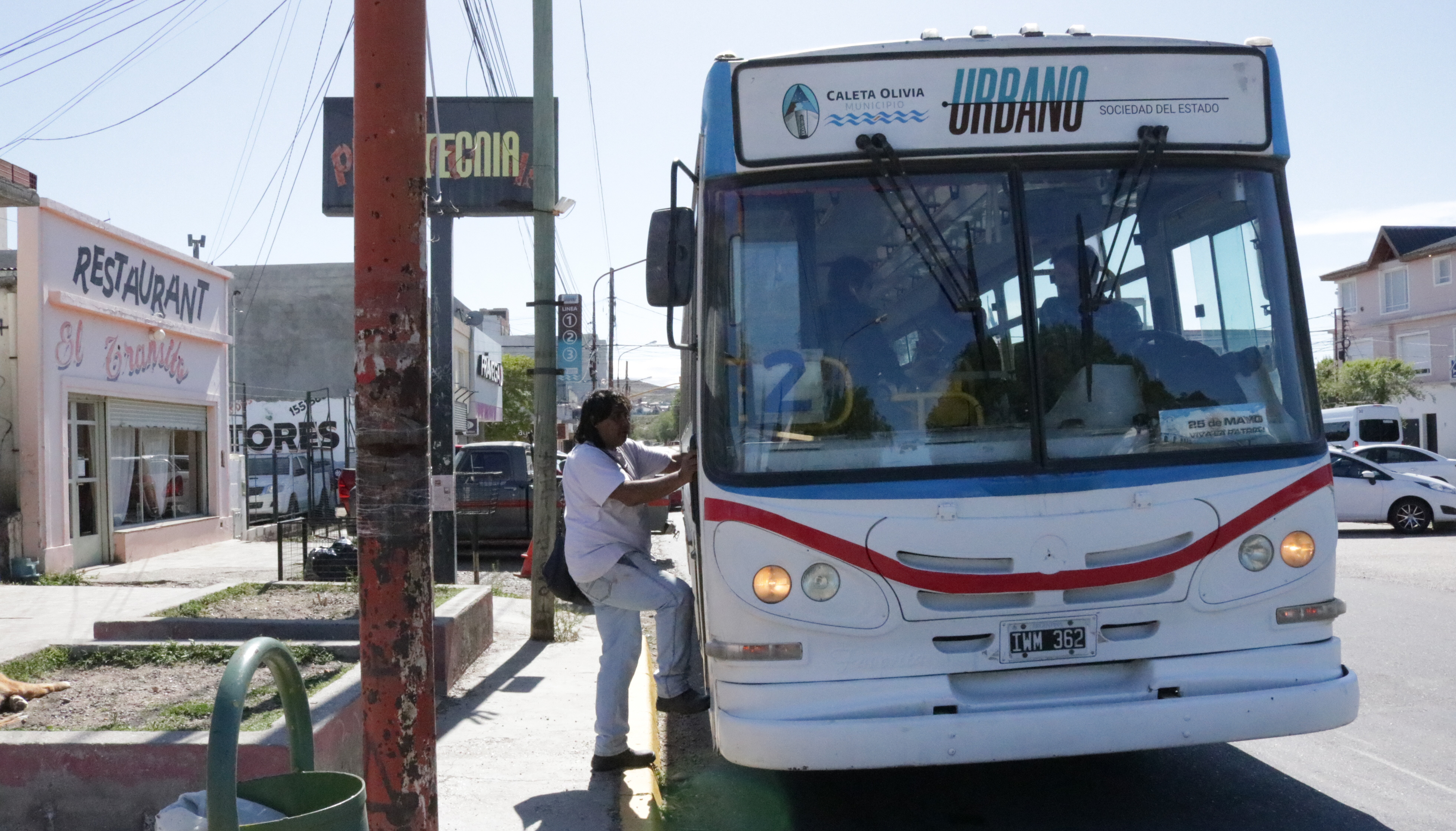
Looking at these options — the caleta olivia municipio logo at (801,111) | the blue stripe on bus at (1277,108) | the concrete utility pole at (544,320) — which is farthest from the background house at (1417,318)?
the caleta olivia municipio logo at (801,111)

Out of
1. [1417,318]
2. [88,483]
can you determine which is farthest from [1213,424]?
[1417,318]

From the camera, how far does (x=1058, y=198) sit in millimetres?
4852

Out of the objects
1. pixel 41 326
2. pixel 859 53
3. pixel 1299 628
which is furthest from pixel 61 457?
pixel 1299 628

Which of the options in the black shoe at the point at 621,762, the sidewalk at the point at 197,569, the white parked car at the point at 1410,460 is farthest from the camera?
the white parked car at the point at 1410,460

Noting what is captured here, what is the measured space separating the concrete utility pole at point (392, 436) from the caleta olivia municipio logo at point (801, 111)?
6.45 ft

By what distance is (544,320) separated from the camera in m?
9.15

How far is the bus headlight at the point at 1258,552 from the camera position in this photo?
183 inches

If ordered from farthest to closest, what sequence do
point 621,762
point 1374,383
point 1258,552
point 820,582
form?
point 1374,383 → point 621,762 → point 1258,552 → point 820,582

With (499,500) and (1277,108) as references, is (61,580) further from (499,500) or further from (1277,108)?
(1277,108)

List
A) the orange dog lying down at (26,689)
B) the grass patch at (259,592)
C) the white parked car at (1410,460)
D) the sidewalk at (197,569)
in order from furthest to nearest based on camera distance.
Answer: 1. the white parked car at (1410,460)
2. the sidewalk at (197,569)
3. the grass patch at (259,592)
4. the orange dog lying down at (26,689)

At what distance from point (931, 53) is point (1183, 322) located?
1522 mm

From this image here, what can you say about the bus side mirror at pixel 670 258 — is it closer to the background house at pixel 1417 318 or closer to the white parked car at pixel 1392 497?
the white parked car at pixel 1392 497

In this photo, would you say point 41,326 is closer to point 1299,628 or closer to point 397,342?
point 397,342

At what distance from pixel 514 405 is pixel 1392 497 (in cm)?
4249
